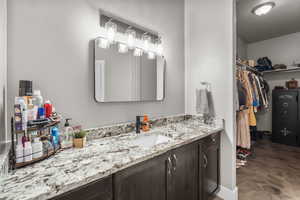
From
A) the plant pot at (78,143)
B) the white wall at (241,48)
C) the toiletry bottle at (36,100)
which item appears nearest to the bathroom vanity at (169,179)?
the plant pot at (78,143)

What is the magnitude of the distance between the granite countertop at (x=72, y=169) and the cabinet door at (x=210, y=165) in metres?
0.49

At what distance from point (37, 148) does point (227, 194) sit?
6.32 ft

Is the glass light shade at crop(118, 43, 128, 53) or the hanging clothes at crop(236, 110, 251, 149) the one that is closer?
the glass light shade at crop(118, 43, 128, 53)

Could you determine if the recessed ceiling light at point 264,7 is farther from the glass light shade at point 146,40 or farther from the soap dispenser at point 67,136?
the soap dispenser at point 67,136

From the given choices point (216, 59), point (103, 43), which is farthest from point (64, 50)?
point (216, 59)

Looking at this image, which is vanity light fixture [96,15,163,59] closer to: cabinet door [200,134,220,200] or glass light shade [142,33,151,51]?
glass light shade [142,33,151,51]

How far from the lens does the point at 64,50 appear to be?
1106mm

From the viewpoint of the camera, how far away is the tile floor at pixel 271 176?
1.79m

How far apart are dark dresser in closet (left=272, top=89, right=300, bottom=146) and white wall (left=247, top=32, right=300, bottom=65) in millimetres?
998

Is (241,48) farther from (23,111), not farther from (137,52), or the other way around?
(23,111)

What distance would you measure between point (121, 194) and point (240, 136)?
90.6 inches

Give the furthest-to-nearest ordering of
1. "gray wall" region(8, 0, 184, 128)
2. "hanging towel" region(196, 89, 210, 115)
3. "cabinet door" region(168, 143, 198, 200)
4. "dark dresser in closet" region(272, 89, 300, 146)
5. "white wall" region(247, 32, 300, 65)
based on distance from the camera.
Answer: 1. "white wall" region(247, 32, 300, 65)
2. "dark dresser in closet" region(272, 89, 300, 146)
3. "hanging towel" region(196, 89, 210, 115)
4. "cabinet door" region(168, 143, 198, 200)
5. "gray wall" region(8, 0, 184, 128)

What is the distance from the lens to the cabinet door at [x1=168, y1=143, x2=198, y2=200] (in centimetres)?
113

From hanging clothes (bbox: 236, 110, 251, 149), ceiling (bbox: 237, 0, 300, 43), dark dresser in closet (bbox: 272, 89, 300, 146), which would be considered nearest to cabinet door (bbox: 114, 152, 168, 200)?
hanging clothes (bbox: 236, 110, 251, 149)
